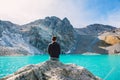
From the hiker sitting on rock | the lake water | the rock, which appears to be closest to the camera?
the rock

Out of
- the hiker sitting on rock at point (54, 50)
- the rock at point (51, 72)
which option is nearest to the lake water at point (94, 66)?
the rock at point (51, 72)

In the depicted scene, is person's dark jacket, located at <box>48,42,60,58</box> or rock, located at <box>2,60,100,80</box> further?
person's dark jacket, located at <box>48,42,60,58</box>

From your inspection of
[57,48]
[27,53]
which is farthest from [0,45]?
[57,48]

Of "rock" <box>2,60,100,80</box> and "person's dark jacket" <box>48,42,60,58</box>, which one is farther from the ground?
"person's dark jacket" <box>48,42,60,58</box>

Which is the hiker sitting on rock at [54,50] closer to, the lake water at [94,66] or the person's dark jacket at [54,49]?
the person's dark jacket at [54,49]

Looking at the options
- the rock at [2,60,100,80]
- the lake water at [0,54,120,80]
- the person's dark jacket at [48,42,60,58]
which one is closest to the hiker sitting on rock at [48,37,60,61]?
the person's dark jacket at [48,42,60,58]

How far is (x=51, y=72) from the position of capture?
20.0 metres

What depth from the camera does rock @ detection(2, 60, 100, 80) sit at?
749 inches

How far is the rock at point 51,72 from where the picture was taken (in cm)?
1903

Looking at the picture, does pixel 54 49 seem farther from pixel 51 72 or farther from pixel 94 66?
pixel 94 66

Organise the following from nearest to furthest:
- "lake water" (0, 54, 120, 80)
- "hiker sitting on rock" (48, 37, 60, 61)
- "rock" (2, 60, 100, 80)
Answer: "rock" (2, 60, 100, 80) → "hiker sitting on rock" (48, 37, 60, 61) → "lake water" (0, 54, 120, 80)

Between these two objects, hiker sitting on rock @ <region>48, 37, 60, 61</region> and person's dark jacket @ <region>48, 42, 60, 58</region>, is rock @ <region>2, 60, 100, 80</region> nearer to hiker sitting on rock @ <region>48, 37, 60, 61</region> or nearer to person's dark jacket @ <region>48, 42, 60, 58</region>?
hiker sitting on rock @ <region>48, 37, 60, 61</region>

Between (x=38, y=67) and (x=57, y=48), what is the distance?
9.24 ft

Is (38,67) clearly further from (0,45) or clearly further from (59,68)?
(0,45)
